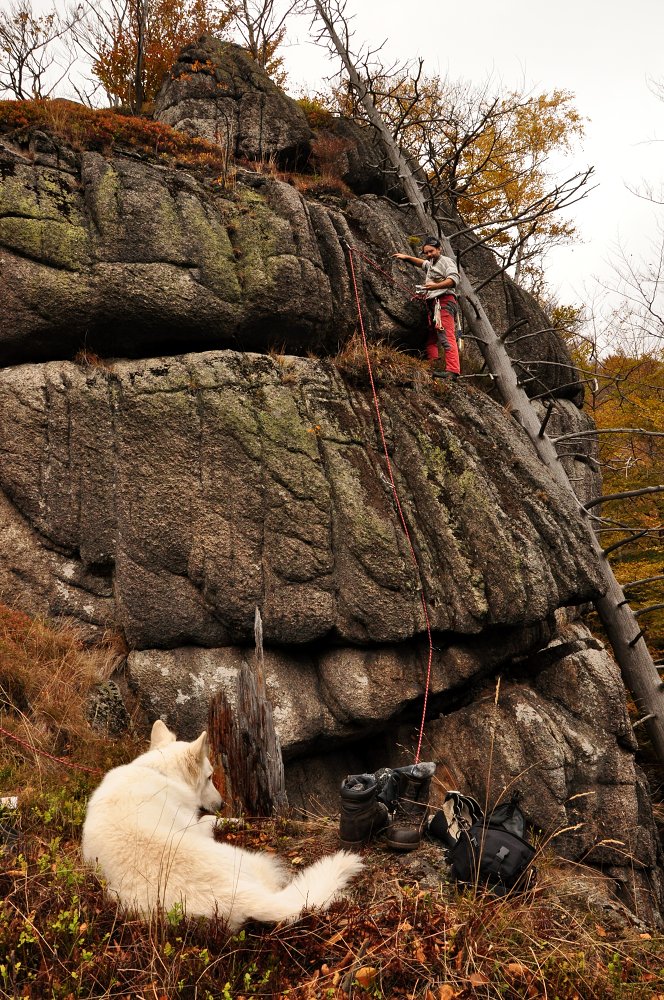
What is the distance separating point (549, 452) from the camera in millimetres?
13039

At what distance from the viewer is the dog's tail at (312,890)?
11.4ft

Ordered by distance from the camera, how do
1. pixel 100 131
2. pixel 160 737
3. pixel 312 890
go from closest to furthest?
pixel 312 890, pixel 160 737, pixel 100 131

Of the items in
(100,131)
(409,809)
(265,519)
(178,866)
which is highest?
(100,131)

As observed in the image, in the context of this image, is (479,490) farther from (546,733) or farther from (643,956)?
(643,956)

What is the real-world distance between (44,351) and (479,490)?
6731 millimetres

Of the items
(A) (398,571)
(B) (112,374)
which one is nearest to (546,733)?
(A) (398,571)

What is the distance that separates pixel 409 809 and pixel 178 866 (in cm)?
250

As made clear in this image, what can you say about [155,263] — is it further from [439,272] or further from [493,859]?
[493,859]

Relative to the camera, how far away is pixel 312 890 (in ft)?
12.3

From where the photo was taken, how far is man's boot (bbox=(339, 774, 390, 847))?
488 cm

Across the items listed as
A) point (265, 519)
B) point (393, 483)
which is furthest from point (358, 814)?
point (393, 483)

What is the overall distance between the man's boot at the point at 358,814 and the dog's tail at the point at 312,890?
88 centimetres

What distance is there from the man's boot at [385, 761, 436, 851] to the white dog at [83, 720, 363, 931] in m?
1.07

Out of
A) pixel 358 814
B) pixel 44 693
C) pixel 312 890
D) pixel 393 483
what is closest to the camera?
pixel 312 890
